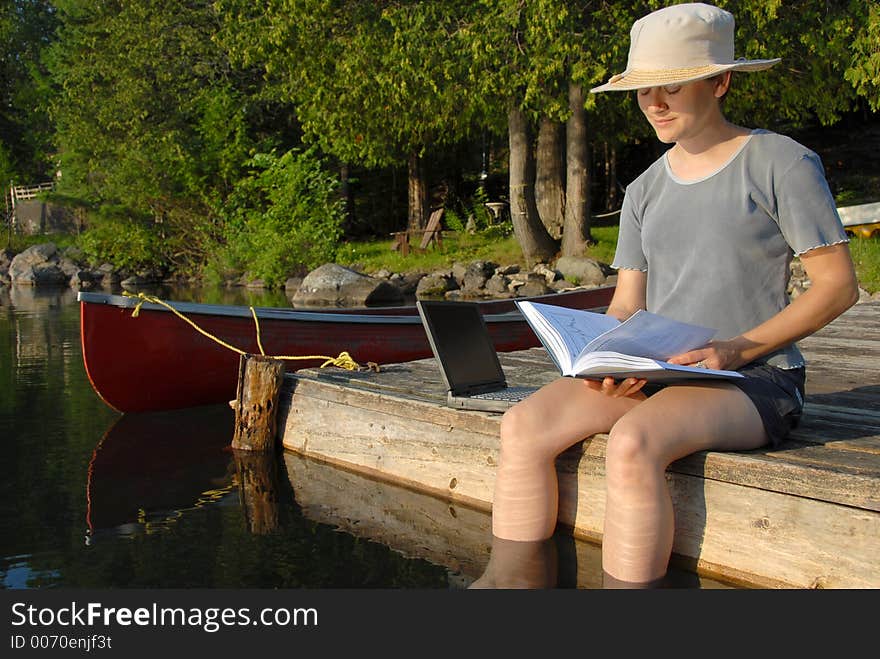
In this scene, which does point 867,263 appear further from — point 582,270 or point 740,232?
point 740,232

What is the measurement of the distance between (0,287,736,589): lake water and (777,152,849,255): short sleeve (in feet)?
4.21

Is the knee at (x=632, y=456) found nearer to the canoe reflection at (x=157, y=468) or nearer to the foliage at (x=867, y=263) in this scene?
the canoe reflection at (x=157, y=468)

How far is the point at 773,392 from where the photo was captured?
3182 millimetres

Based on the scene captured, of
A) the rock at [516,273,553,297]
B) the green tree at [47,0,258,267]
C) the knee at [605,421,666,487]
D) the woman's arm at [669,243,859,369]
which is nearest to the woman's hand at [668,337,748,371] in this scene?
the woman's arm at [669,243,859,369]

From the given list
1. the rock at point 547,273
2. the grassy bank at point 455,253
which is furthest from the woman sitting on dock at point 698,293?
the grassy bank at point 455,253

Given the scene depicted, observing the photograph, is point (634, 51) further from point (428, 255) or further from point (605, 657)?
point (428, 255)

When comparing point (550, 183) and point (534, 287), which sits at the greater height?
point (550, 183)

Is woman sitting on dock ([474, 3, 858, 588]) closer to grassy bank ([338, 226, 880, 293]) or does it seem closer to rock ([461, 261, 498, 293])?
grassy bank ([338, 226, 880, 293])

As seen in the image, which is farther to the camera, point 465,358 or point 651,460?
point 465,358

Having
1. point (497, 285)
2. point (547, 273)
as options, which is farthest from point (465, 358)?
point (497, 285)

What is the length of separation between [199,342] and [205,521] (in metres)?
2.95

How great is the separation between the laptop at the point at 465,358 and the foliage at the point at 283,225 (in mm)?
19432

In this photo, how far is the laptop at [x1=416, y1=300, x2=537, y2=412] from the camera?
4.48 m

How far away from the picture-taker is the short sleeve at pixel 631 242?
3508mm
